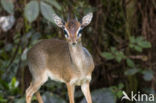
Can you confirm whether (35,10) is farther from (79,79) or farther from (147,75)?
(147,75)

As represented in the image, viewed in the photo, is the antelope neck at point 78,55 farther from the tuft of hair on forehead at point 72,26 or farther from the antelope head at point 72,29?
the tuft of hair on forehead at point 72,26

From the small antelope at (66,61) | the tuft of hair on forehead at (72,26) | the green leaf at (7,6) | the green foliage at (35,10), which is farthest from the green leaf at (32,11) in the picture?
the tuft of hair on forehead at (72,26)

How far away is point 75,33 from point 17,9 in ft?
11.7

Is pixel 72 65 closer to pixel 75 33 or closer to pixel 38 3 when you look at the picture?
pixel 75 33

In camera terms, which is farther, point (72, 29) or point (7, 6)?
point (72, 29)

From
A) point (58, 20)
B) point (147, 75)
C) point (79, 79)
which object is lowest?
point (147, 75)

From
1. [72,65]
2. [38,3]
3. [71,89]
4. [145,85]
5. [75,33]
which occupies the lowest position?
[145,85]

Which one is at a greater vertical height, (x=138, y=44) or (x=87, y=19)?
(x=87, y=19)

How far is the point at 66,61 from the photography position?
5164 millimetres

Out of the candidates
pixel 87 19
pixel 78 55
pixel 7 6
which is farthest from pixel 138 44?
pixel 7 6

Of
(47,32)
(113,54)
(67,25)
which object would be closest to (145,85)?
(113,54)

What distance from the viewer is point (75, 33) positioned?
436 cm

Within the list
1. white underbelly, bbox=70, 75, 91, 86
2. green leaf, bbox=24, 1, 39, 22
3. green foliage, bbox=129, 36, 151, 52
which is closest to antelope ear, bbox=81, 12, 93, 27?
green leaf, bbox=24, 1, 39, 22

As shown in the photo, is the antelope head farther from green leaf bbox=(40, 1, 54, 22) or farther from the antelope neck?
the antelope neck
